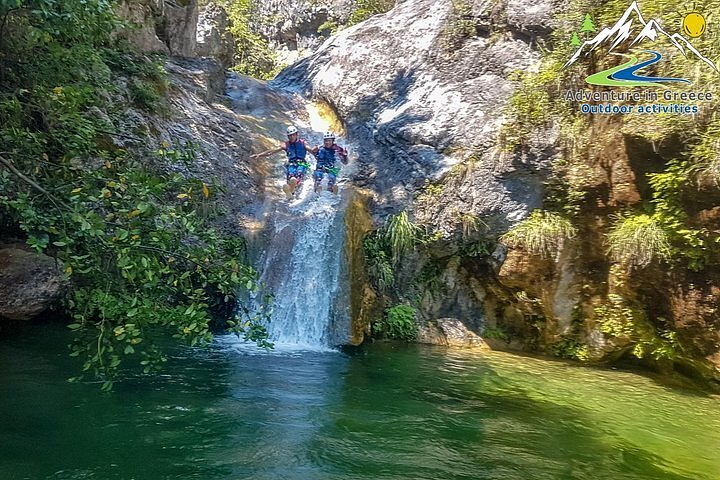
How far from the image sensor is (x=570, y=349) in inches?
358

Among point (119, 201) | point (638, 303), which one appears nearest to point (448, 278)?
point (638, 303)

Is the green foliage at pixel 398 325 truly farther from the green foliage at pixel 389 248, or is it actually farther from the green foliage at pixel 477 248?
the green foliage at pixel 477 248

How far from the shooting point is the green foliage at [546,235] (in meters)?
8.85

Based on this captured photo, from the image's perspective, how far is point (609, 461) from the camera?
5.04 metres

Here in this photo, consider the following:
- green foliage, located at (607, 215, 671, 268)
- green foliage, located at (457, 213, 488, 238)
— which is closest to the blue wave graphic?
green foliage, located at (607, 215, 671, 268)

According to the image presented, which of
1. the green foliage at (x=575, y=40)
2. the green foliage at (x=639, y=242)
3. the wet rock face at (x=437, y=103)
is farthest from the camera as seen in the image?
the wet rock face at (x=437, y=103)

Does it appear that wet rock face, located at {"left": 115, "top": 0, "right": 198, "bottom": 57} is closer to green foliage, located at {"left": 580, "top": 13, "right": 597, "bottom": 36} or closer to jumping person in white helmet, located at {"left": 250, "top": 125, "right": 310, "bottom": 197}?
jumping person in white helmet, located at {"left": 250, "top": 125, "right": 310, "bottom": 197}

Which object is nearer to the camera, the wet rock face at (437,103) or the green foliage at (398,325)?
the wet rock face at (437,103)

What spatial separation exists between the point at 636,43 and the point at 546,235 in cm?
326

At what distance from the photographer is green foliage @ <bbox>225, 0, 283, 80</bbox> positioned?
2486 centimetres

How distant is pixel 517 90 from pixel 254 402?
7583 mm

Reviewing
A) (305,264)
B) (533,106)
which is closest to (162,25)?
(305,264)

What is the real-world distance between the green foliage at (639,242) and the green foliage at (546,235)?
0.81 m

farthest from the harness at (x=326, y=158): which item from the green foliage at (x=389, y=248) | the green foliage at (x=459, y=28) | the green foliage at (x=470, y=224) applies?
the green foliage at (x=459, y=28)
